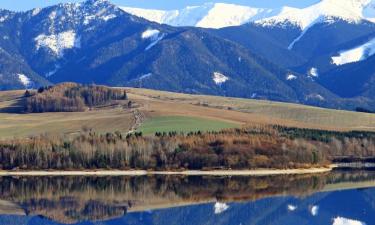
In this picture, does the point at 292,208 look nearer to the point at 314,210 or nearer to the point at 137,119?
the point at 314,210

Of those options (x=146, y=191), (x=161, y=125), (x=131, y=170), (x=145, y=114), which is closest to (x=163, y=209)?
(x=146, y=191)

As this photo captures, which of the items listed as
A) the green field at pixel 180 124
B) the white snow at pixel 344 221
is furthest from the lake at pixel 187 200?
the green field at pixel 180 124

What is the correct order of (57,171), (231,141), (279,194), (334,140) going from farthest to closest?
(334,140), (231,141), (57,171), (279,194)

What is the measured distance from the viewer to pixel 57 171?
454 ft

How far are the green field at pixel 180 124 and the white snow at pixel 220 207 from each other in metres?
57.9

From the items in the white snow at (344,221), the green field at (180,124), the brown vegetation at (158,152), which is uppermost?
the green field at (180,124)

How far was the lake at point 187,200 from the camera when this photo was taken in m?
93.0

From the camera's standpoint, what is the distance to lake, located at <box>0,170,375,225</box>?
93000mm

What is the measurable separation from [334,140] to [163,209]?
75.3 meters

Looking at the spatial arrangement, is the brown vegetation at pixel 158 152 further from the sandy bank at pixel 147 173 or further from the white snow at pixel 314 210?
the white snow at pixel 314 210

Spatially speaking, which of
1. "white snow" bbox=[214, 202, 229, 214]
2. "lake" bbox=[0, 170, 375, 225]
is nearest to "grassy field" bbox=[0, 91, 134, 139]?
"lake" bbox=[0, 170, 375, 225]

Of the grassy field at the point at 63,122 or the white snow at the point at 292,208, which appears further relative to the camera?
the grassy field at the point at 63,122

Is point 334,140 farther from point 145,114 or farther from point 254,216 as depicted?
point 254,216

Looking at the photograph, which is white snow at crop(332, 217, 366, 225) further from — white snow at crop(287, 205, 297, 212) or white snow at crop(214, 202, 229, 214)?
white snow at crop(214, 202, 229, 214)
